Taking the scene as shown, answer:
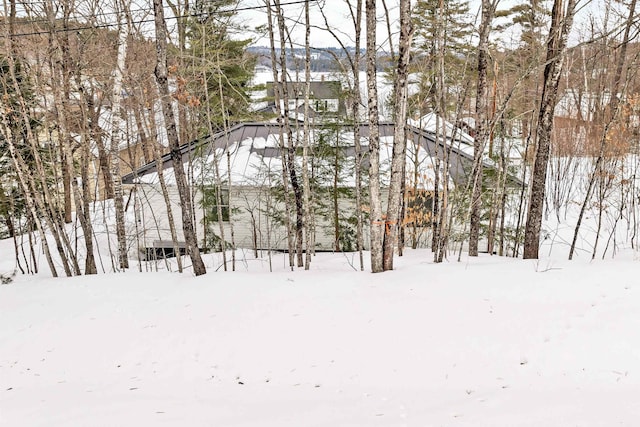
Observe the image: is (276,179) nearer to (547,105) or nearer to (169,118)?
(169,118)

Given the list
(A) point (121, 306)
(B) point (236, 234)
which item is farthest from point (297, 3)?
(B) point (236, 234)

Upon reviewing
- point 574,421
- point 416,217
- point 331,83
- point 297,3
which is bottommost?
point 416,217

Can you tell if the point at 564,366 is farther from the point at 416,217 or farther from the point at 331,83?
the point at 331,83

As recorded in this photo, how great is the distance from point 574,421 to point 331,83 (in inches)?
338

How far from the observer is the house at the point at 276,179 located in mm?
9570

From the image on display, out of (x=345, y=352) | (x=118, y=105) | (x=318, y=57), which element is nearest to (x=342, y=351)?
(x=345, y=352)

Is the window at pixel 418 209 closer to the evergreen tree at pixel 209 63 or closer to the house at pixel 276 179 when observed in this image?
the house at pixel 276 179

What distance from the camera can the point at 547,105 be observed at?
18.5ft

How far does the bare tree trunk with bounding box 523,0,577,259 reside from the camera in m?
5.32

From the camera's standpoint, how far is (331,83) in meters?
9.62

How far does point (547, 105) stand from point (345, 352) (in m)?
4.51

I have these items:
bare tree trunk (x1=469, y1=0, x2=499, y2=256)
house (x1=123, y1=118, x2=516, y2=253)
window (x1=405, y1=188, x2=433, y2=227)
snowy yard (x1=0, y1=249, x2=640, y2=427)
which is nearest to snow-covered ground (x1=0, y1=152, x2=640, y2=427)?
snowy yard (x1=0, y1=249, x2=640, y2=427)

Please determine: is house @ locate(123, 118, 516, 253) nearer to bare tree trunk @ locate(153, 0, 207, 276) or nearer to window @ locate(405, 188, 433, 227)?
window @ locate(405, 188, 433, 227)

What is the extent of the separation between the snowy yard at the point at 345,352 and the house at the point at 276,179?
3756 mm
